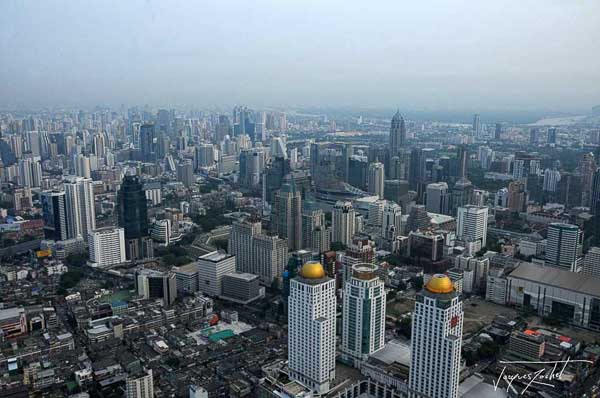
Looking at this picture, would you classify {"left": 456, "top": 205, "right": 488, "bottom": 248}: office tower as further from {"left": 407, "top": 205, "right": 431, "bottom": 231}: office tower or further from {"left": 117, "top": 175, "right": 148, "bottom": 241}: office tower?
{"left": 117, "top": 175, "right": 148, "bottom": 241}: office tower

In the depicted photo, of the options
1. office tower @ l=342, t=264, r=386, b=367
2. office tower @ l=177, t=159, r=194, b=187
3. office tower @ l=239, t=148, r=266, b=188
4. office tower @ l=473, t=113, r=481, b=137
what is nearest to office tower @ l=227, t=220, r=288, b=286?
office tower @ l=342, t=264, r=386, b=367

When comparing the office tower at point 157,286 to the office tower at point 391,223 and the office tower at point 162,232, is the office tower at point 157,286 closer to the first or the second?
the office tower at point 162,232

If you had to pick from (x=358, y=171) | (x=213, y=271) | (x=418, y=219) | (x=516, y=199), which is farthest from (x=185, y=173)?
(x=516, y=199)

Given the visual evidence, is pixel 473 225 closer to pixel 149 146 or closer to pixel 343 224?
pixel 343 224

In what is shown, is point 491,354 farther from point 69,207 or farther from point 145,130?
point 145,130

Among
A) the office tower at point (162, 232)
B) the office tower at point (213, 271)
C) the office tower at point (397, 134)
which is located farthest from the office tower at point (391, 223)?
the office tower at point (397, 134)
